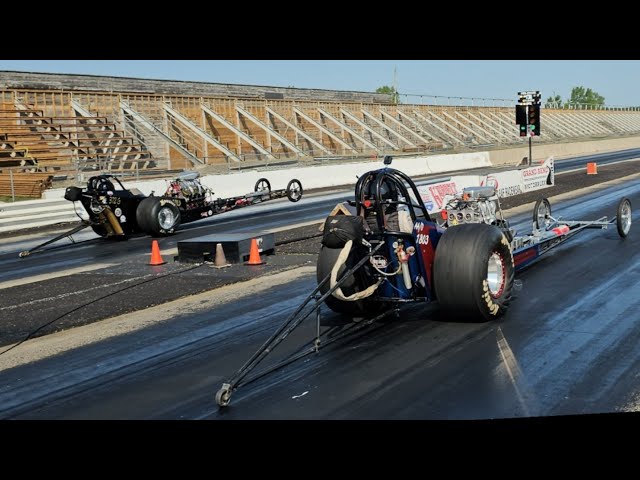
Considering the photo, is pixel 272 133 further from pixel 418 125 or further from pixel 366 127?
pixel 418 125

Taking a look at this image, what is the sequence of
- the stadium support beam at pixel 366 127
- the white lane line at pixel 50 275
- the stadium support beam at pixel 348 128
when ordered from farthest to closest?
the stadium support beam at pixel 366 127, the stadium support beam at pixel 348 128, the white lane line at pixel 50 275

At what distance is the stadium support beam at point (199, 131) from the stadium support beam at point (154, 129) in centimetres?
173

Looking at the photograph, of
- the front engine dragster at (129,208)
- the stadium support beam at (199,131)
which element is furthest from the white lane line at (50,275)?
the stadium support beam at (199,131)

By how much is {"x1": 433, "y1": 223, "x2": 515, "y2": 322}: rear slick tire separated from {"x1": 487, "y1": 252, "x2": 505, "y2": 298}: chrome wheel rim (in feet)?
0.67

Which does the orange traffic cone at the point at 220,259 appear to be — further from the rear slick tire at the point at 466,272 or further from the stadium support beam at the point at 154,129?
the stadium support beam at the point at 154,129

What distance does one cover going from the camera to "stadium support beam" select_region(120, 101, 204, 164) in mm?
37438

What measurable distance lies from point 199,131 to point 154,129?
11.6 feet

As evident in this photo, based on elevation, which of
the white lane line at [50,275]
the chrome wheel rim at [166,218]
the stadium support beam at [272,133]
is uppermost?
the stadium support beam at [272,133]

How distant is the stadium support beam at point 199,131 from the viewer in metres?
39.6

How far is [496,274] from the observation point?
895 cm

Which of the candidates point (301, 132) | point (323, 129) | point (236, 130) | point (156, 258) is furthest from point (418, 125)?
point (156, 258)
